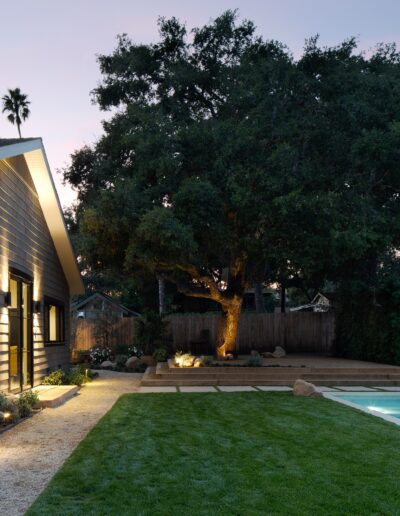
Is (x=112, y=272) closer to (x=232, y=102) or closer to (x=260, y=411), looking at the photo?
(x=232, y=102)

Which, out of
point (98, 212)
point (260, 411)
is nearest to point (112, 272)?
point (98, 212)

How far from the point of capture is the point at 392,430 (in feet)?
25.1

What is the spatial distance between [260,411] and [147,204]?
8379mm

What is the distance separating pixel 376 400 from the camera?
12156 mm

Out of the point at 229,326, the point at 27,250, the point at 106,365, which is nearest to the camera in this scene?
the point at 27,250

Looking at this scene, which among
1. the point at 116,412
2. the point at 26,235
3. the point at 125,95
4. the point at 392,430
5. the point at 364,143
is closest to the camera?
the point at 392,430

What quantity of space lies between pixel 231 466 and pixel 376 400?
7496mm

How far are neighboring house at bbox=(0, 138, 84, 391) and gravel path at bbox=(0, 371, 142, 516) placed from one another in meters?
1.42

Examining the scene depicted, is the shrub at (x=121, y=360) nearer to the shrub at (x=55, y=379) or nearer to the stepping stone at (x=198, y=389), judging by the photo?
the shrub at (x=55, y=379)

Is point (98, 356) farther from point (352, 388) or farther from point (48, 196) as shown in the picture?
point (352, 388)

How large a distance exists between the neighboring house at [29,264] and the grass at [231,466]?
11.1ft

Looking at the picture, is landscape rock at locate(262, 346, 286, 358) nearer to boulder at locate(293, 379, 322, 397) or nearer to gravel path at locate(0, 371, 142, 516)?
boulder at locate(293, 379, 322, 397)

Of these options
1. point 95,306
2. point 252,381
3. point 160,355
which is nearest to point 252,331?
point 160,355

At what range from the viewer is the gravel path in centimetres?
475
